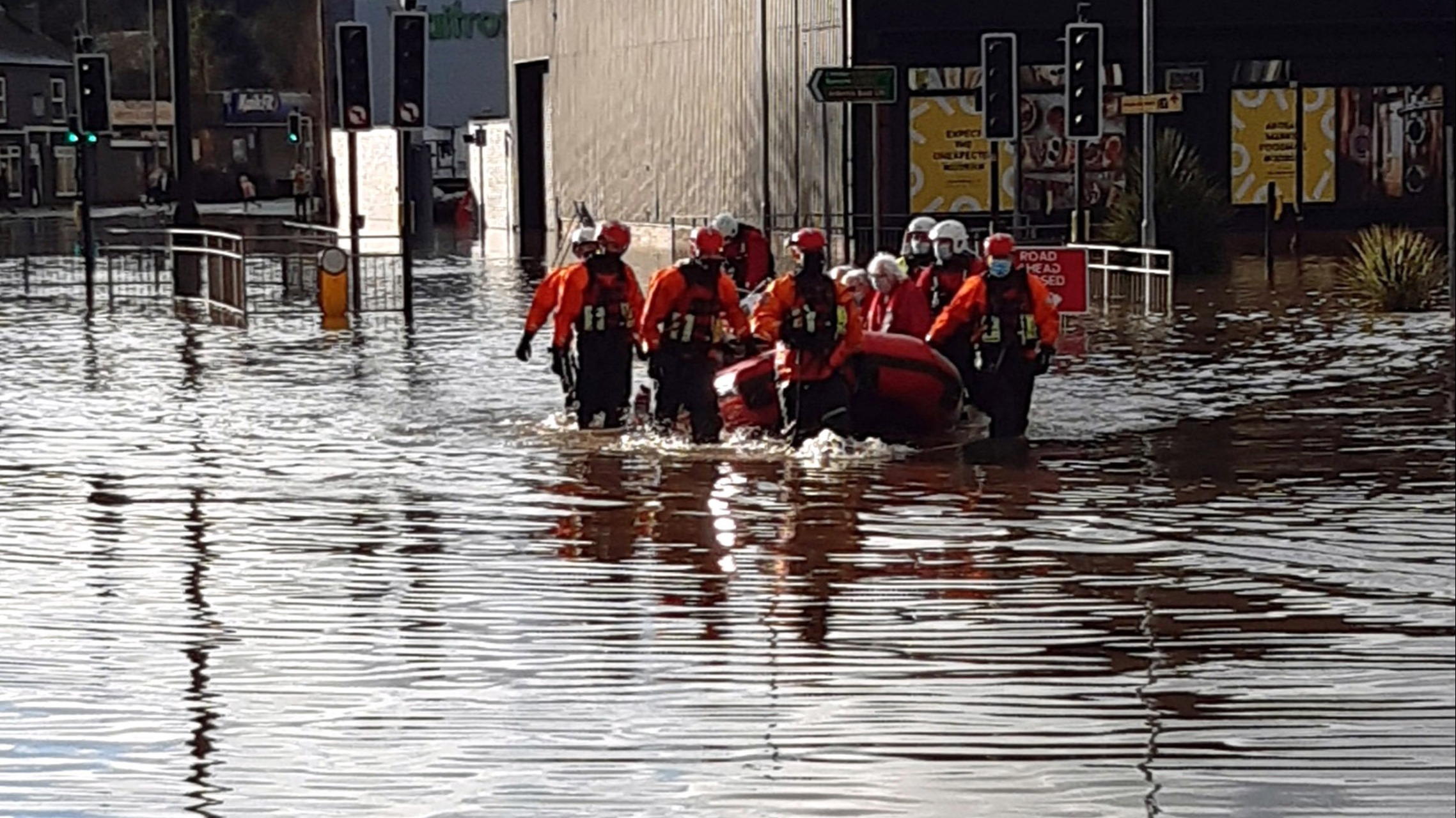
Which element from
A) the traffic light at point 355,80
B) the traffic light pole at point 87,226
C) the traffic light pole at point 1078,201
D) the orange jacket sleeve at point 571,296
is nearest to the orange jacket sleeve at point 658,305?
the orange jacket sleeve at point 571,296

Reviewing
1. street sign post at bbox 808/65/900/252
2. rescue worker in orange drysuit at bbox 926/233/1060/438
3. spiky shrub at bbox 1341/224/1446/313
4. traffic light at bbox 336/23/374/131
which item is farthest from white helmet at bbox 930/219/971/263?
traffic light at bbox 336/23/374/131

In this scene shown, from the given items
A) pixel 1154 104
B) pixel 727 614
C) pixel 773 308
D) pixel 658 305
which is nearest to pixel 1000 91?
pixel 1154 104

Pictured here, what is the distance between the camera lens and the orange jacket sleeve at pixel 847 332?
17594mm

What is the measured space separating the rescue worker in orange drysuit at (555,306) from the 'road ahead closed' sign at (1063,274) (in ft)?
24.9

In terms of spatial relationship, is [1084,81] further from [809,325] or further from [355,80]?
[809,325]

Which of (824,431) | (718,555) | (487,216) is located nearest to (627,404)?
(824,431)

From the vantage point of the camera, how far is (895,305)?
19.7 m

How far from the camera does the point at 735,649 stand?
10742 mm

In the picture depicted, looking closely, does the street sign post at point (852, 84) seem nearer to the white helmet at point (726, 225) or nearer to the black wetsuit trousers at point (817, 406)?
the white helmet at point (726, 225)

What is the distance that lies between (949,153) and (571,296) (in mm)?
27388

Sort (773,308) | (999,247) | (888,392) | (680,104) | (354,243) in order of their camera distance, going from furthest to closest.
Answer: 1. (680,104)
2. (354,243)
3. (888,392)
4. (999,247)
5. (773,308)

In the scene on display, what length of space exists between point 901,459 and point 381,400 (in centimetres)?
575

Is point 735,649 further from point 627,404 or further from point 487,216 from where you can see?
point 487,216

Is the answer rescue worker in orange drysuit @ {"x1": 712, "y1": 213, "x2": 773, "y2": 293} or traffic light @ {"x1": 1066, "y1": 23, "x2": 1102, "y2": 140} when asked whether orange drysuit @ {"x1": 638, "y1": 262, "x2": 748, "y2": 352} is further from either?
traffic light @ {"x1": 1066, "y1": 23, "x2": 1102, "y2": 140}
